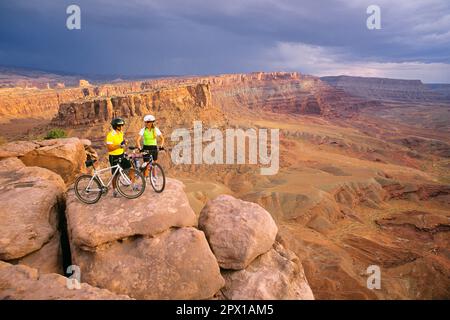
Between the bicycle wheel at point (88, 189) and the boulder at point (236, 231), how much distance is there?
2.93 metres

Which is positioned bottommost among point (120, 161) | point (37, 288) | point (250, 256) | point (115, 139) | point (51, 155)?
point (250, 256)

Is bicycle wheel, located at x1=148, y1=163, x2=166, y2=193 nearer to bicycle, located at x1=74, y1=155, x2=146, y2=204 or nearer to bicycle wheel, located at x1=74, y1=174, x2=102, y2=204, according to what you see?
bicycle, located at x1=74, y1=155, x2=146, y2=204

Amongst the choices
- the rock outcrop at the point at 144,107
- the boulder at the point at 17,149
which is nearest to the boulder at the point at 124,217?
the boulder at the point at 17,149

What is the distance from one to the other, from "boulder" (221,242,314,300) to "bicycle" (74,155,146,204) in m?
3.20

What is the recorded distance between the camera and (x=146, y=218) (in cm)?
746

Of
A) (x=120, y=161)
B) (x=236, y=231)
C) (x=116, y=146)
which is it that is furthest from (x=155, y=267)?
(x=116, y=146)

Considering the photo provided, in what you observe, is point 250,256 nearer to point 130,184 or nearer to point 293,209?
point 130,184

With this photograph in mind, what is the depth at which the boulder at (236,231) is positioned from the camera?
7723 mm

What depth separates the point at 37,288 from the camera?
18.2 ft

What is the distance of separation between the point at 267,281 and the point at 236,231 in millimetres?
1462

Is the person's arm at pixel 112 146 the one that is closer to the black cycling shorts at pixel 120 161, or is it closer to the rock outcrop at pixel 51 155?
the black cycling shorts at pixel 120 161
